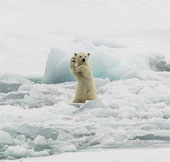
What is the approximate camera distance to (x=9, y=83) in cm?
974

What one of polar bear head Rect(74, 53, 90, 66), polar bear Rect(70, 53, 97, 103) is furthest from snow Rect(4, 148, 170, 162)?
polar bear head Rect(74, 53, 90, 66)

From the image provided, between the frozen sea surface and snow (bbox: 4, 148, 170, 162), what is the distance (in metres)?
0.31

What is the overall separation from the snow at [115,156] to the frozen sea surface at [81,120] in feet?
1.03

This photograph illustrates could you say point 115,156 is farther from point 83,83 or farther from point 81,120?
point 83,83

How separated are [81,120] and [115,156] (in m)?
1.76

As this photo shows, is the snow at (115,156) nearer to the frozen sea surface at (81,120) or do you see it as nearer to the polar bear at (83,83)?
the frozen sea surface at (81,120)

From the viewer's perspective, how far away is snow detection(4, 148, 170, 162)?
14.7 feet

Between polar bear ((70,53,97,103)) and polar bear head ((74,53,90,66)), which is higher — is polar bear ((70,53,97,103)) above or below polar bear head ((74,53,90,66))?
below

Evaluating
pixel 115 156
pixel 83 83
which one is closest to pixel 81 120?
pixel 83 83

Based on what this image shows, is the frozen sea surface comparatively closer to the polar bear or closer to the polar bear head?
the polar bear

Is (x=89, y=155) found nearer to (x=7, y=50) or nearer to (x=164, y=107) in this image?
(x=164, y=107)

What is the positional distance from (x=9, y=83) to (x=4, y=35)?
523 cm

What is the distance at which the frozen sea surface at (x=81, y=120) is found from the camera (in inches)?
205

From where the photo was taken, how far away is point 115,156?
4.54 m
